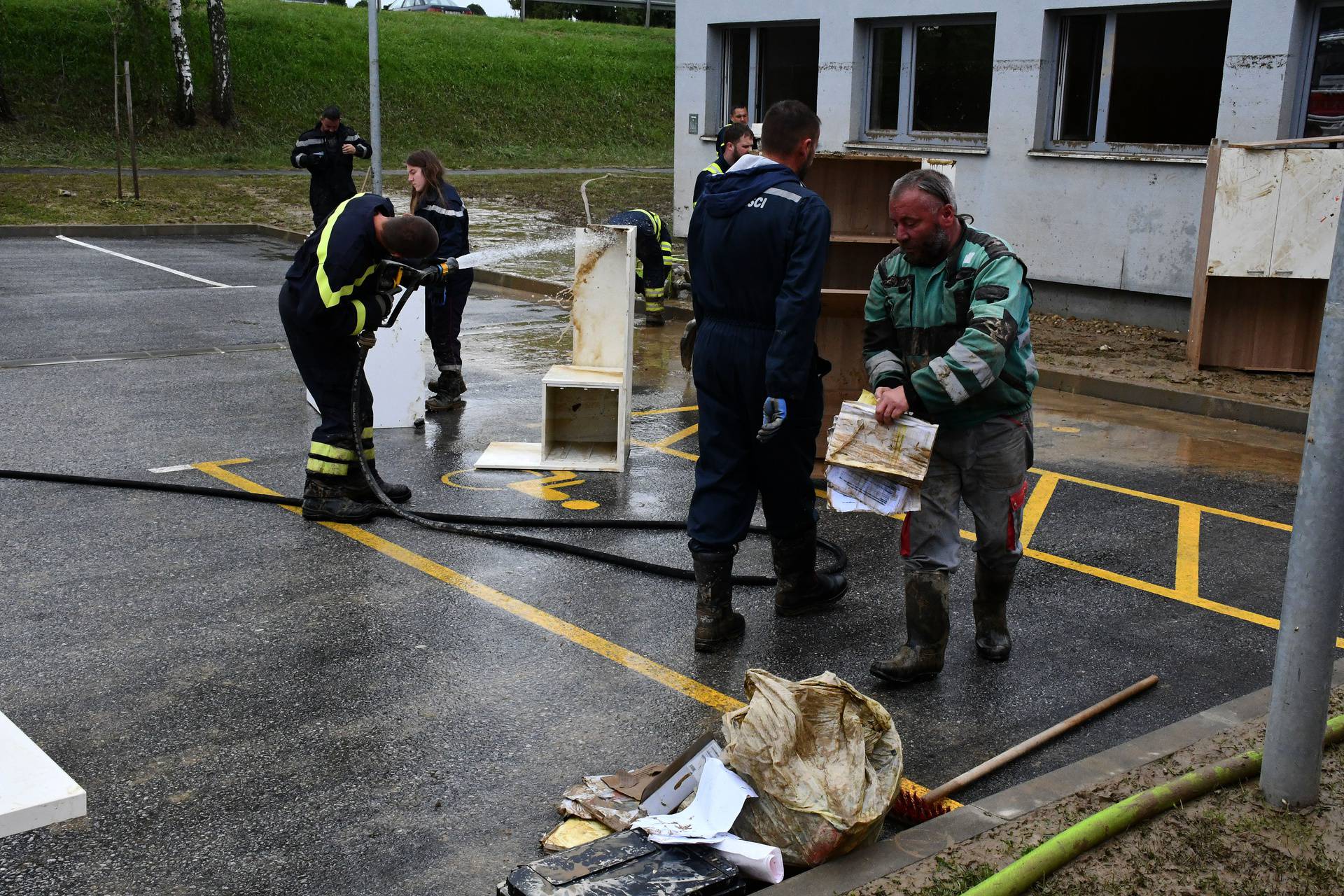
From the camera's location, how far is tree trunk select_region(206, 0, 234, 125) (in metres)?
29.7

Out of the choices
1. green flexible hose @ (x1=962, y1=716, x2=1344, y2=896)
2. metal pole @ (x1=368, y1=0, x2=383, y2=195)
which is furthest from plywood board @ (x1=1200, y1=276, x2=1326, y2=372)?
metal pole @ (x1=368, y1=0, x2=383, y2=195)

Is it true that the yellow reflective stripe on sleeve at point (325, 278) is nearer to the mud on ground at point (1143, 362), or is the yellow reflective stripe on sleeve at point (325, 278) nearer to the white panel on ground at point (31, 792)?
the white panel on ground at point (31, 792)

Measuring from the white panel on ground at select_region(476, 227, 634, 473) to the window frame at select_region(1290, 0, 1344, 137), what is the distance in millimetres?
7463

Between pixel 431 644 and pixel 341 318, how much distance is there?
2.24 meters

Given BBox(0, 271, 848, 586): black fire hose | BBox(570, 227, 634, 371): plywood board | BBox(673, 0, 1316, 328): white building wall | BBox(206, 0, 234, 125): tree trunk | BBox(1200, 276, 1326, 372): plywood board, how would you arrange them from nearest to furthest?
BBox(0, 271, 848, 586): black fire hose
BBox(570, 227, 634, 371): plywood board
BBox(1200, 276, 1326, 372): plywood board
BBox(673, 0, 1316, 328): white building wall
BBox(206, 0, 234, 125): tree trunk

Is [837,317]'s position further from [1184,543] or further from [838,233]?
[1184,543]

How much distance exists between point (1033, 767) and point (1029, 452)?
4.01 ft

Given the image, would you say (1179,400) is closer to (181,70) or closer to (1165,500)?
(1165,500)

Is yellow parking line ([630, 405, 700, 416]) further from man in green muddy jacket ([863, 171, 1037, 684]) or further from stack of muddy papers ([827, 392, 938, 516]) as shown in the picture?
stack of muddy papers ([827, 392, 938, 516])

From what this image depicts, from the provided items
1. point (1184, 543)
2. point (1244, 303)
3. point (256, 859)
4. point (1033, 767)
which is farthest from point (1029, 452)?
point (1244, 303)

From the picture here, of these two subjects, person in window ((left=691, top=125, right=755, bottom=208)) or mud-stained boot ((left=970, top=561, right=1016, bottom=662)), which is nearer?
mud-stained boot ((left=970, top=561, right=1016, bottom=662))

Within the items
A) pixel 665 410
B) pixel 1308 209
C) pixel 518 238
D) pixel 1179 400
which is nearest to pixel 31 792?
pixel 665 410

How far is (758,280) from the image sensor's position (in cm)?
488

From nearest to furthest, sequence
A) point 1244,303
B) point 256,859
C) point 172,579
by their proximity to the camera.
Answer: point 256,859
point 172,579
point 1244,303
